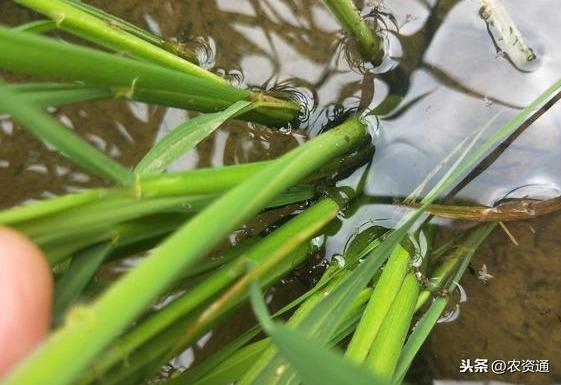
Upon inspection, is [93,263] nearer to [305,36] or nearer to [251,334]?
[251,334]

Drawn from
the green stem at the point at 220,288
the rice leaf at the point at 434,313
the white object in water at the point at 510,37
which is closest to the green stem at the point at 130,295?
the green stem at the point at 220,288

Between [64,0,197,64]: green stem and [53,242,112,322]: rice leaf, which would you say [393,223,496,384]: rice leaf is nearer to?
[53,242,112,322]: rice leaf

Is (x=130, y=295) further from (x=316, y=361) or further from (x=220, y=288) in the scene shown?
(x=220, y=288)

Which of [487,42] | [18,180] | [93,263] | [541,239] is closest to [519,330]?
[541,239]

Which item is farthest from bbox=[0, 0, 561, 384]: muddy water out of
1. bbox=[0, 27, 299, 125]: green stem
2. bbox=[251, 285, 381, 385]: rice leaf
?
bbox=[251, 285, 381, 385]: rice leaf

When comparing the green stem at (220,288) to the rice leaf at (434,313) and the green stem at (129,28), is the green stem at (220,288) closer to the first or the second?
the rice leaf at (434,313)

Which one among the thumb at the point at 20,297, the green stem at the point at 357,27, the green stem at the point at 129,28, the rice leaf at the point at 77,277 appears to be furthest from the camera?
the green stem at the point at 357,27
